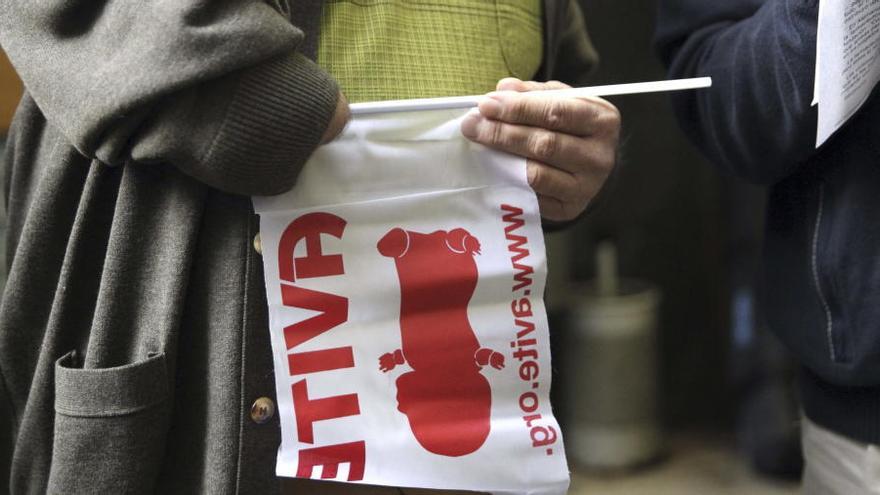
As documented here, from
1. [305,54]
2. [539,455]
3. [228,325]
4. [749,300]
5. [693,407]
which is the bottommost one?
[693,407]

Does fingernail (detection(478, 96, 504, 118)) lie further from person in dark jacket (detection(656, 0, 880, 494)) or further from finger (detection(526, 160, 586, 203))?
person in dark jacket (detection(656, 0, 880, 494))

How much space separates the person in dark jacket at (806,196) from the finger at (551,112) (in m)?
0.23

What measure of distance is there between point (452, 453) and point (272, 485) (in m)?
0.16

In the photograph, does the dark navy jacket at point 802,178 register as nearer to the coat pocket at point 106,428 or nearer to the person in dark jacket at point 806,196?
the person in dark jacket at point 806,196

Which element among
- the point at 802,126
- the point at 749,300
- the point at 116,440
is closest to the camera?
the point at 116,440

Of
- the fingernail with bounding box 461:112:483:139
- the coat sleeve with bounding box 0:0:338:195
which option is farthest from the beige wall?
the fingernail with bounding box 461:112:483:139

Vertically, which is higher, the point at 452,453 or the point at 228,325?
the point at 228,325

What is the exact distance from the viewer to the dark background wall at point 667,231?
7.03 ft

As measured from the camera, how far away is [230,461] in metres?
0.71

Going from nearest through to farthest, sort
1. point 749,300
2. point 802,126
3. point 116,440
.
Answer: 1. point 116,440
2. point 802,126
3. point 749,300

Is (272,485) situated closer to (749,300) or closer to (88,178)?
(88,178)

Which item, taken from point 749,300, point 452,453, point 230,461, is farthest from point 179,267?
point 749,300

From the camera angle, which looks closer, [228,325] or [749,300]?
[228,325]

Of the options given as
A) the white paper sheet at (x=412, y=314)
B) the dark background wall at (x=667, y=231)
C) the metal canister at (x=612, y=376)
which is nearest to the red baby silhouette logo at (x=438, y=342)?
the white paper sheet at (x=412, y=314)
